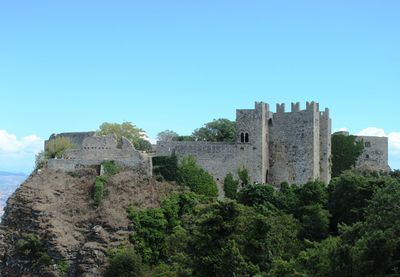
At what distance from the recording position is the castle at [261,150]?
51344mm

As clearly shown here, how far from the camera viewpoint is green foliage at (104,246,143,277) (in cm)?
4622

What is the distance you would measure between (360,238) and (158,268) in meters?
18.0

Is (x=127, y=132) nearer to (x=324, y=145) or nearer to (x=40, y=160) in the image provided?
(x=40, y=160)

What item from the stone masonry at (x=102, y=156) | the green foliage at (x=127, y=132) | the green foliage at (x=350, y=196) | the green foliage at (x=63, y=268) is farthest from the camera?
the green foliage at (x=127, y=132)

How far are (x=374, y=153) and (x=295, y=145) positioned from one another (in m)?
9.34

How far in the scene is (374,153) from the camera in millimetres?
57031

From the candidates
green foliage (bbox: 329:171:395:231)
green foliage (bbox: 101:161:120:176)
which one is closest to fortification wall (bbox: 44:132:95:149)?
green foliage (bbox: 101:161:120:176)

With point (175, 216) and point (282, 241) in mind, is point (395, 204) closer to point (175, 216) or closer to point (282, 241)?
point (282, 241)

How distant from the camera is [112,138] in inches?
2104

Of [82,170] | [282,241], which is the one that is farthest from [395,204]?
[82,170]

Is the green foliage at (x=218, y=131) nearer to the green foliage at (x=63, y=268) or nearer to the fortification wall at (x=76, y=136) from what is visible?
the fortification wall at (x=76, y=136)

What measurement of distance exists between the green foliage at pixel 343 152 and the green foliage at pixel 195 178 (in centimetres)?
1056

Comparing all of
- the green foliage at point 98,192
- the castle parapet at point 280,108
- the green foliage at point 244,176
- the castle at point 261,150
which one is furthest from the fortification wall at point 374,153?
the green foliage at point 98,192

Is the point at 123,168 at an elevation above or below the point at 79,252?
above
